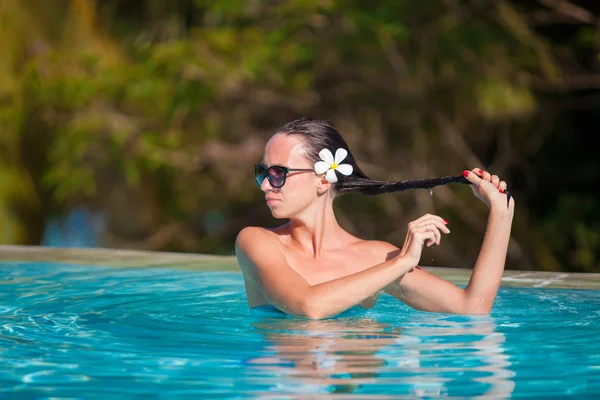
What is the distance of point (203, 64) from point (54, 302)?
26.0 ft

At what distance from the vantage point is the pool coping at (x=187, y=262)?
18.9 ft

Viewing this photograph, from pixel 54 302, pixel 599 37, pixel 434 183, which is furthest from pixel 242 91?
pixel 434 183

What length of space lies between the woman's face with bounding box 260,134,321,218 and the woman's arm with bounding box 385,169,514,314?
1.77 ft

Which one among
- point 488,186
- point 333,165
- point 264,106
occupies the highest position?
point 264,106

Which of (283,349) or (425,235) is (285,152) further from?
(283,349)

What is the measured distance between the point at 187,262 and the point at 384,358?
11.8 ft

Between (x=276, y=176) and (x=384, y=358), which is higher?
(x=276, y=176)

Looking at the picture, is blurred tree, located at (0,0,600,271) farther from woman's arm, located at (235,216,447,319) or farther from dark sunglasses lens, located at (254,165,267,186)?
woman's arm, located at (235,216,447,319)

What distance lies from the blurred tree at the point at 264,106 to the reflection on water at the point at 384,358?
8.17 metres

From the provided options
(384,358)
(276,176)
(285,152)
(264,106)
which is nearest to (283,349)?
(384,358)

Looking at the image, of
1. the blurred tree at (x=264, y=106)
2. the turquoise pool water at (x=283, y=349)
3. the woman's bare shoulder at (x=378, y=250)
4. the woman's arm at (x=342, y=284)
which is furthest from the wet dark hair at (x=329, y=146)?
the blurred tree at (x=264, y=106)

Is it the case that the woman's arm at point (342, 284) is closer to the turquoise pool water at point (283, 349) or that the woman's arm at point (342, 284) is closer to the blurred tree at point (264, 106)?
the turquoise pool water at point (283, 349)

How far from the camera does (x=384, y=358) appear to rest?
11.1ft

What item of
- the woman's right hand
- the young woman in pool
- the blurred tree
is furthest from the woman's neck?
the blurred tree
